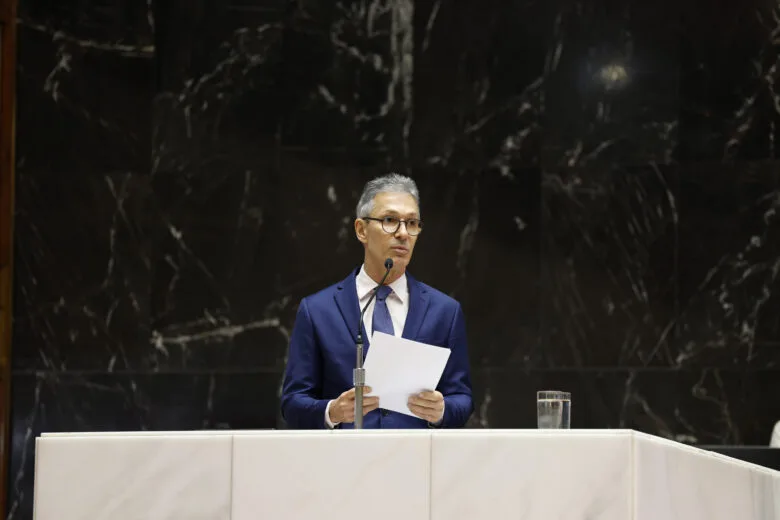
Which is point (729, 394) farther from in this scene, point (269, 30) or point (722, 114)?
point (269, 30)

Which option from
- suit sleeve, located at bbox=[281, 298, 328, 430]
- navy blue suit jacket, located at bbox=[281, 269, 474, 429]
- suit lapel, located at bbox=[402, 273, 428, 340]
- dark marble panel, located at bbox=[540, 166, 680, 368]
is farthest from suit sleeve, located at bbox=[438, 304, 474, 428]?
dark marble panel, located at bbox=[540, 166, 680, 368]

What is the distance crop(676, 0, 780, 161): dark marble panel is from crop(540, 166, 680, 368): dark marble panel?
0.38 metres

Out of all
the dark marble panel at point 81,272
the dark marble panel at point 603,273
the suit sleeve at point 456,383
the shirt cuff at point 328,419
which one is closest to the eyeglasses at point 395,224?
the suit sleeve at point 456,383

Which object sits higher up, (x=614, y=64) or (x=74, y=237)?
(x=614, y=64)

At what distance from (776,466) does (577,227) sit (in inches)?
110

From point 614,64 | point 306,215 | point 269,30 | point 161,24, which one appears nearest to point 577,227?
point 614,64

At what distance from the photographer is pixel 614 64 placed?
192 inches

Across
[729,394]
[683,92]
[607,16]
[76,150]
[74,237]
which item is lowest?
[729,394]

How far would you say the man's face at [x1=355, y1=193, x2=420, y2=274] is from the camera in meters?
3.21

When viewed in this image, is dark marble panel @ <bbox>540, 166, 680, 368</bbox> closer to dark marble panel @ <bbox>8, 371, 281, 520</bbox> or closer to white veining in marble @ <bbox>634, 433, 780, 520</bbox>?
dark marble panel @ <bbox>8, 371, 281, 520</bbox>

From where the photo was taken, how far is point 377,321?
10.6ft

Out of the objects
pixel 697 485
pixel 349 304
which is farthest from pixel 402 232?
pixel 697 485

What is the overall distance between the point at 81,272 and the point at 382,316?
2.01 meters

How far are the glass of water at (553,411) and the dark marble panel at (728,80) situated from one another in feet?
8.98
